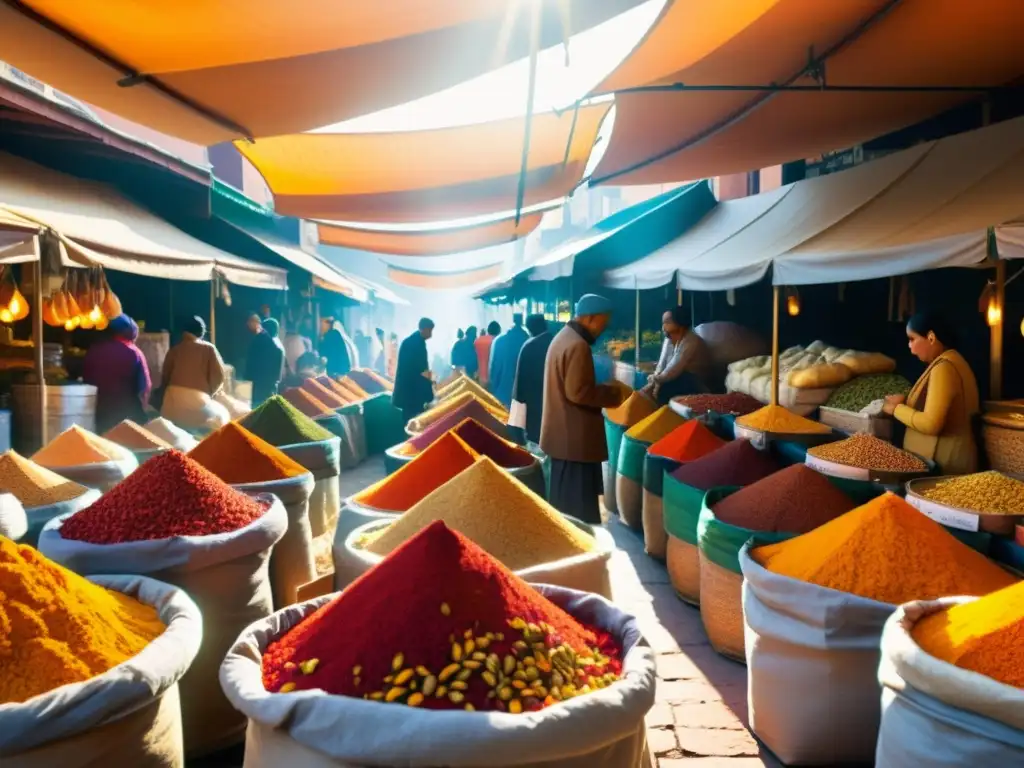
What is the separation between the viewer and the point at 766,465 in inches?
136

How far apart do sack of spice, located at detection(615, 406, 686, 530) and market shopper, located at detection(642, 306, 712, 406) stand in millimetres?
1037

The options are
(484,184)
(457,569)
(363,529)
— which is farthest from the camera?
(484,184)

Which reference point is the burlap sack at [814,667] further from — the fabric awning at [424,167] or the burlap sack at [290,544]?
the fabric awning at [424,167]

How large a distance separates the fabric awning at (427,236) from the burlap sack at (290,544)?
18.4 feet

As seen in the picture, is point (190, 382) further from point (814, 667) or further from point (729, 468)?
point (814, 667)

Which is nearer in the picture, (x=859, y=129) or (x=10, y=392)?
(x=10, y=392)

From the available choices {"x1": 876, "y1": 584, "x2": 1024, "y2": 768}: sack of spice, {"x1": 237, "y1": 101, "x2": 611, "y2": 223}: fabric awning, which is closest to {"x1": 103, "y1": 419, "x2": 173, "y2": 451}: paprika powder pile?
Result: {"x1": 237, "y1": 101, "x2": 611, "y2": 223}: fabric awning

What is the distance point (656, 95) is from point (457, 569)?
342 centimetres

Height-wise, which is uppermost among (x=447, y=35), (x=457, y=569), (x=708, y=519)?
(x=447, y=35)

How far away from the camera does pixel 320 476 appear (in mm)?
3707

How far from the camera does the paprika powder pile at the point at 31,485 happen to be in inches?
102

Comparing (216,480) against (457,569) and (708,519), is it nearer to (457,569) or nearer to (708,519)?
(457,569)

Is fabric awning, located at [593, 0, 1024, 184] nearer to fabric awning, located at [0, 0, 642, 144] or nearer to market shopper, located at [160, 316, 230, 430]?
fabric awning, located at [0, 0, 642, 144]

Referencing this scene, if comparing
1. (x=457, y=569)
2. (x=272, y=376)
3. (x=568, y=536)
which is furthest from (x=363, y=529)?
(x=272, y=376)
